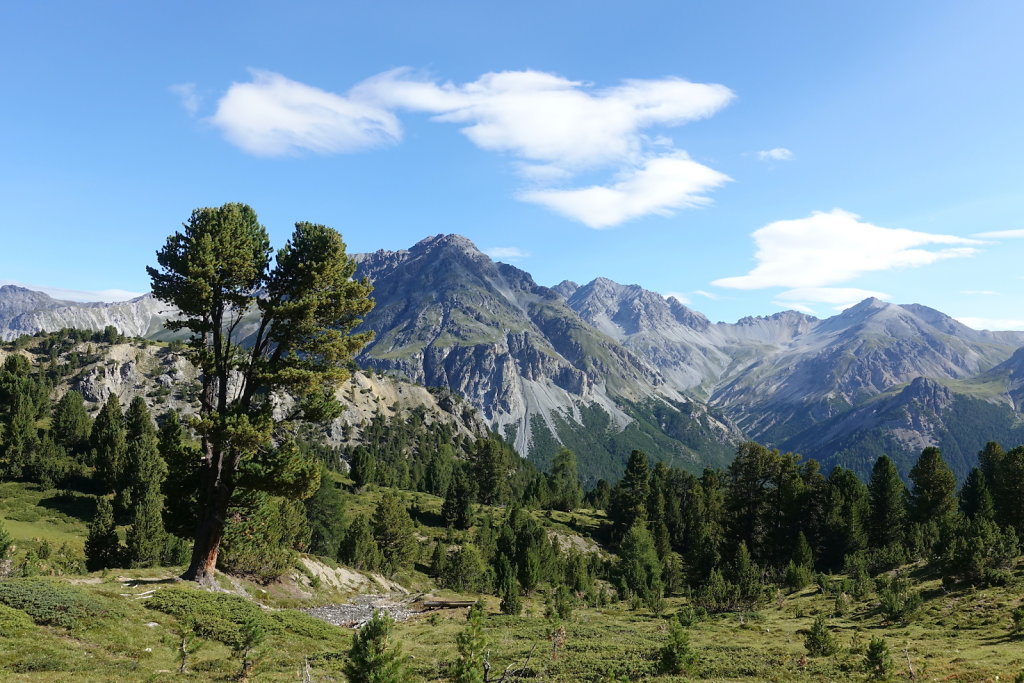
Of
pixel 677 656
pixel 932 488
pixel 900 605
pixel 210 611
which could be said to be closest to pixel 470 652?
pixel 677 656

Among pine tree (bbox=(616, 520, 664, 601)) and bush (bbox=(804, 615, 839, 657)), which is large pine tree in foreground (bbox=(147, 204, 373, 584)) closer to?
bush (bbox=(804, 615, 839, 657))

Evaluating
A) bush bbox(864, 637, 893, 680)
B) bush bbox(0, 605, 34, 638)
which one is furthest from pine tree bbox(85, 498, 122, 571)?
bush bbox(864, 637, 893, 680)

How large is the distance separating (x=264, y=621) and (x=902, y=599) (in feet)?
135

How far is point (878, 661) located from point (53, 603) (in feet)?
101

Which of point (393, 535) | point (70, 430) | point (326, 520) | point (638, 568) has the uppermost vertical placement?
point (70, 430)

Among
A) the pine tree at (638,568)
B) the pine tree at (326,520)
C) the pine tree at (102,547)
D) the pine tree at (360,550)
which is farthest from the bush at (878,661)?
the pine tree at (326,520)

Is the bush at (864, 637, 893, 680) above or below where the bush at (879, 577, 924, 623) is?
above

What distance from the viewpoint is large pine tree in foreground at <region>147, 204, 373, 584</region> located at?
24609mm

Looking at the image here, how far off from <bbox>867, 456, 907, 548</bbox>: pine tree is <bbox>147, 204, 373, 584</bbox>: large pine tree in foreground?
8292 centimetres

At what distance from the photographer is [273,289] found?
2662cm

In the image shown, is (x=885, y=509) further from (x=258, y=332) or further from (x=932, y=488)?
(x=258, y=332)

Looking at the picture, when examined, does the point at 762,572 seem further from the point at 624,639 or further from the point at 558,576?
the point at 624,639

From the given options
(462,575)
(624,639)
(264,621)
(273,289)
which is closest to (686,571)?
(462,575)

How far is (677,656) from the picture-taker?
22203mm
